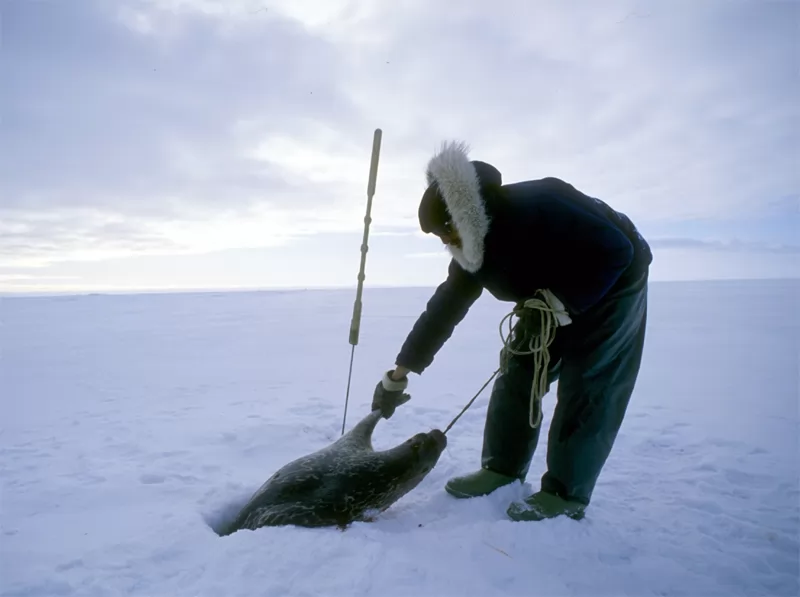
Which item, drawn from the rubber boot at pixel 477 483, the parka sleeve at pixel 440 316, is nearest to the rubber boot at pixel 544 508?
the rubber boot at pixel 477 483

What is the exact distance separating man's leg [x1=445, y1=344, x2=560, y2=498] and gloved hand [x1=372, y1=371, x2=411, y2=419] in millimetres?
589

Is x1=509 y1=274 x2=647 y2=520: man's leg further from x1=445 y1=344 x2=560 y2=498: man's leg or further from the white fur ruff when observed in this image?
the white fur ruff

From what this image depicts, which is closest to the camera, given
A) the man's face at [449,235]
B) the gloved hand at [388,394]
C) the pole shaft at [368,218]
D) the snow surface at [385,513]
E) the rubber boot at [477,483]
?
the snow surface at [385,513]

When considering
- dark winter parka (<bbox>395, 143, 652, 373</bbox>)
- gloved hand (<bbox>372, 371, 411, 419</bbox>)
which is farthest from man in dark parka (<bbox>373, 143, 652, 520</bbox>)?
gloved hand (<bbox>372, 371, 411, 419</bbox>)

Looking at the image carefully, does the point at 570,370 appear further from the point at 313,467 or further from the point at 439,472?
the point at 313,467

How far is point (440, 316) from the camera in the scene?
2863 millimetres

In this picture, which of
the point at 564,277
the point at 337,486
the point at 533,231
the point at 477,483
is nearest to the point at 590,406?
the point at 564,277

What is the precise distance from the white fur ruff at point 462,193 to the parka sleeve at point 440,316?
0.47 metres

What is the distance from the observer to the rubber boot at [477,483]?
107 inches

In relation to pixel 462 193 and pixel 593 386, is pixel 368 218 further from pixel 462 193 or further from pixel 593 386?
pixel 593 386

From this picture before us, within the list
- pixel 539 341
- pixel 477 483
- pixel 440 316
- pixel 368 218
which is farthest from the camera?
pixel 368 218

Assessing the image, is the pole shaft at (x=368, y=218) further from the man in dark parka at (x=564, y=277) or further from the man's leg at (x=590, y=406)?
the man's leg at (x=590, y=406)

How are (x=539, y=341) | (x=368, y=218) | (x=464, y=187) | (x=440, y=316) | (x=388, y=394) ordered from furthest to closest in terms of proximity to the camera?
(x=368, y=218) → (x=388, y=394) → (x=440, y=316) → (x=539, y=341) → (x=464, y=187)

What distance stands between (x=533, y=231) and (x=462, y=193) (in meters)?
0.39
